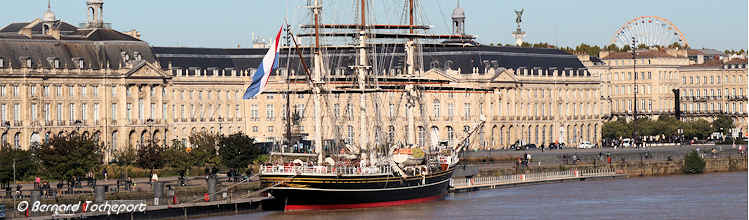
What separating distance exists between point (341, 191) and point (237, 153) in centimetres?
2302

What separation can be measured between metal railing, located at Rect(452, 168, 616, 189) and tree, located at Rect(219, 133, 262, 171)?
41.6ft

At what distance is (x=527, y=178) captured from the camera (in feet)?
424

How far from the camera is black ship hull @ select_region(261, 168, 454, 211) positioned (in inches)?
4013

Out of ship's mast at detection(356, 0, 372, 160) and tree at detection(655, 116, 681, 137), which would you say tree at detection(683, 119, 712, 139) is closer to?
tree at detection(655, 116, 681, 137)

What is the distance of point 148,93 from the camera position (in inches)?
6644

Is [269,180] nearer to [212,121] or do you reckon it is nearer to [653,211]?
[653,211]

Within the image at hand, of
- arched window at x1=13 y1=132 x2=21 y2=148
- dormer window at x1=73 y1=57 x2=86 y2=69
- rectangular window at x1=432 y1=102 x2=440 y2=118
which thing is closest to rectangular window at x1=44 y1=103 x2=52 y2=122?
arched window at x1=13 y1=132 x2=21 y2=148

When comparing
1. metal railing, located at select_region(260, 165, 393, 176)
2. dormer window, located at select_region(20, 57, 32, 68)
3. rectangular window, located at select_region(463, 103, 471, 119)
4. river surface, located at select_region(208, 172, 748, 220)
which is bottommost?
river surface, located at select_region(208, 172, 748, 220)

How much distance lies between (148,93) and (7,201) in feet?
231

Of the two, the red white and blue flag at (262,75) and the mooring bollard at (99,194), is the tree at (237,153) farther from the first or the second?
the mooring bollard at (99,194)

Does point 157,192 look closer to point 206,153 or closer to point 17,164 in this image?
point 17,164

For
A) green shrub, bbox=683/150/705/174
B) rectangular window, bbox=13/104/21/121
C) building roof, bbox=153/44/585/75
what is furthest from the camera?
building roof, bbox=153/44/585/75

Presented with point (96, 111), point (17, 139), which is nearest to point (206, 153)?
point (17, 139)

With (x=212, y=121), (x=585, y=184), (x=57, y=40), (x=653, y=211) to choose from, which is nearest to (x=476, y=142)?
(x=212, y=121)
